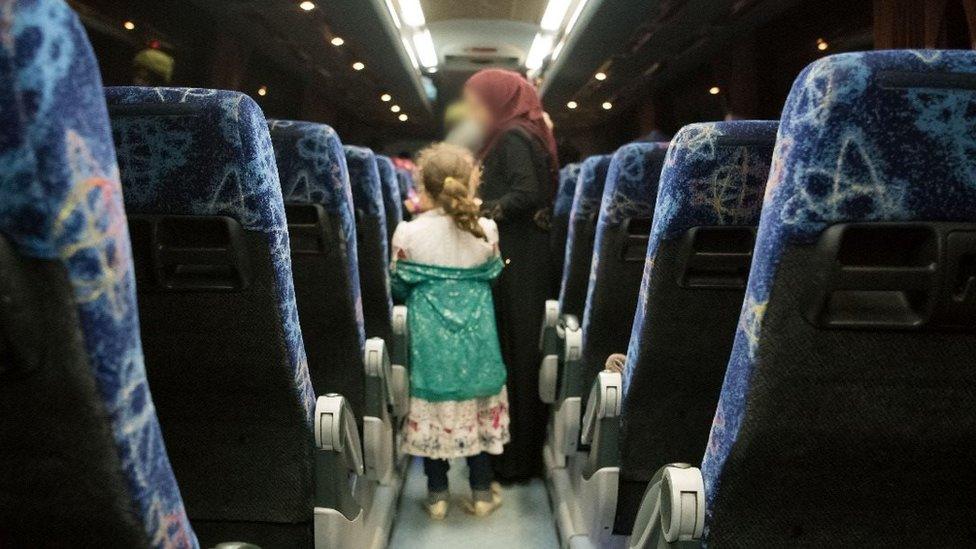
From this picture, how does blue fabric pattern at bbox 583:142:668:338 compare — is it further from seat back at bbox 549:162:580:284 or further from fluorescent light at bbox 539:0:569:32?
fluorescent light at bbox 539:0:569:32

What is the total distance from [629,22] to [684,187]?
6585 mm

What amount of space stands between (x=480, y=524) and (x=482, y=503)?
9cm

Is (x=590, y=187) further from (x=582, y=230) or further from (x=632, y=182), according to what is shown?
(x=632, y=182)

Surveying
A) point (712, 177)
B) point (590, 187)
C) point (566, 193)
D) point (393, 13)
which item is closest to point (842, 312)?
point (712, 177)

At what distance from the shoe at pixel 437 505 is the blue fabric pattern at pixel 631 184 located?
1325 millimetres

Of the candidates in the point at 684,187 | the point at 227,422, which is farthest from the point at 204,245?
the point at 684,187

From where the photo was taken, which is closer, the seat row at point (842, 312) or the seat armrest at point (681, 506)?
the seat row at point (842, 312)

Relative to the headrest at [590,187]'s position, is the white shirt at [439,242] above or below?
below

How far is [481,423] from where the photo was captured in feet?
8.88

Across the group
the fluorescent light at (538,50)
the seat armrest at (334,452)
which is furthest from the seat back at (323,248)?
the fluorescent light at (538,50)

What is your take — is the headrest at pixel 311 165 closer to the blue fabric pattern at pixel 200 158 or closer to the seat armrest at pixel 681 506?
the blue fabric pattern at pixel 200 158

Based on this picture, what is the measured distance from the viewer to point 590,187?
96.7 inches

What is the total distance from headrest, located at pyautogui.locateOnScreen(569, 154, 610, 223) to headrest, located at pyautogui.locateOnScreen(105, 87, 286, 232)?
1.39 metres

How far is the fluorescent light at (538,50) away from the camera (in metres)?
8.79
